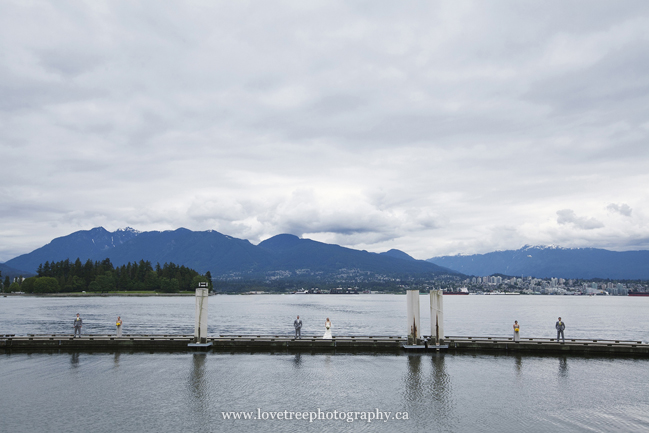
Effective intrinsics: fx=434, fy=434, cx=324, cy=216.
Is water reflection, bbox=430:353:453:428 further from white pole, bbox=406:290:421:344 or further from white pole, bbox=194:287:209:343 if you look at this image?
white pole, bbox=194:287:209:343

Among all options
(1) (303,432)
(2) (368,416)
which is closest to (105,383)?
(1) (303,432)

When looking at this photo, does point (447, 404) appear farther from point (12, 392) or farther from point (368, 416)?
point (12, 392)

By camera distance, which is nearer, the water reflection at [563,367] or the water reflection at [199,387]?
the water reflection at [199,387]

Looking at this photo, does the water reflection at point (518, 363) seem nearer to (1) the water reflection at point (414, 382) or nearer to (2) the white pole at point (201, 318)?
(1) the water reflection at point (414, 382)

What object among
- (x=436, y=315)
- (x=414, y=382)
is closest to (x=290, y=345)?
(x=436, y=315)

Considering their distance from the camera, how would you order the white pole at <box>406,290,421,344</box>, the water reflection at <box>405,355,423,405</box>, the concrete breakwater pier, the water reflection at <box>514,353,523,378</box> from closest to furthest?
the water reflection at <box>405,355,423,405</box> → the water reflection at <box>514,353,523,378</box> → the white pole at <box>406,290,421,344</box> → the concrete breakwater pier

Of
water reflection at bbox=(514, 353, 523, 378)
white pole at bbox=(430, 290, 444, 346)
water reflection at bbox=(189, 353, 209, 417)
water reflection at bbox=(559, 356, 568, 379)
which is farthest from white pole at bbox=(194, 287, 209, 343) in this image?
water reflection at bbox=(559, 356, 568, 379)

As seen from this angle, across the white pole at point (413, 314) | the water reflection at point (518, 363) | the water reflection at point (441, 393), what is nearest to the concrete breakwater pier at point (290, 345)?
the white pole at point (413, 314)

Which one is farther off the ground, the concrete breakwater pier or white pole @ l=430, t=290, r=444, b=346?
white pole @ l=430, t=290, r=444, b=346

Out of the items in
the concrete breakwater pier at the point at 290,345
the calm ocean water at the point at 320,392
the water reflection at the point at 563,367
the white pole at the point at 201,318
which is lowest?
the water reflection at the point at 563,367

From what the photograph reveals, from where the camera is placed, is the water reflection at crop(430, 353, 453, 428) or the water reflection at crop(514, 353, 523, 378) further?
the water reflection at crop(514, 353, 523, 378)

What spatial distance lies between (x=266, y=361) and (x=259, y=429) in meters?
13.1

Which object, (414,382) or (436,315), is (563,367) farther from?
(414,382)

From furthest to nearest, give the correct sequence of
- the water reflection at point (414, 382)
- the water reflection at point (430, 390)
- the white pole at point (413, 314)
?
1. the white pole at point (413, 314)
2. the water reflection at point (414, 382)
3. the water reflection at point (430, 390)
